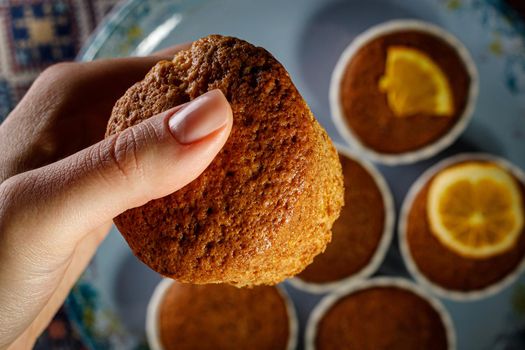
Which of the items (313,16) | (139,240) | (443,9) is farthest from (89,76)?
(443,9)

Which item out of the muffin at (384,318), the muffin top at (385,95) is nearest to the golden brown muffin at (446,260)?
the muffin at (384,318)

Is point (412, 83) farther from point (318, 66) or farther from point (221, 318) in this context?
point (221, 318)

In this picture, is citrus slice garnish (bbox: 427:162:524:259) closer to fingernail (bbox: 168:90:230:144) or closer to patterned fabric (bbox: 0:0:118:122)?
fingernail (bbox: 168:90:230:144)

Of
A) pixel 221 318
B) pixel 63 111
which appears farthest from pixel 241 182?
pixel 221 318

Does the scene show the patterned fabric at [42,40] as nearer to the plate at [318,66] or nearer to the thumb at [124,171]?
the plate at [318,66]

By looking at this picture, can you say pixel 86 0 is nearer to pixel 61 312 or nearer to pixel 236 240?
pixel 61 312
